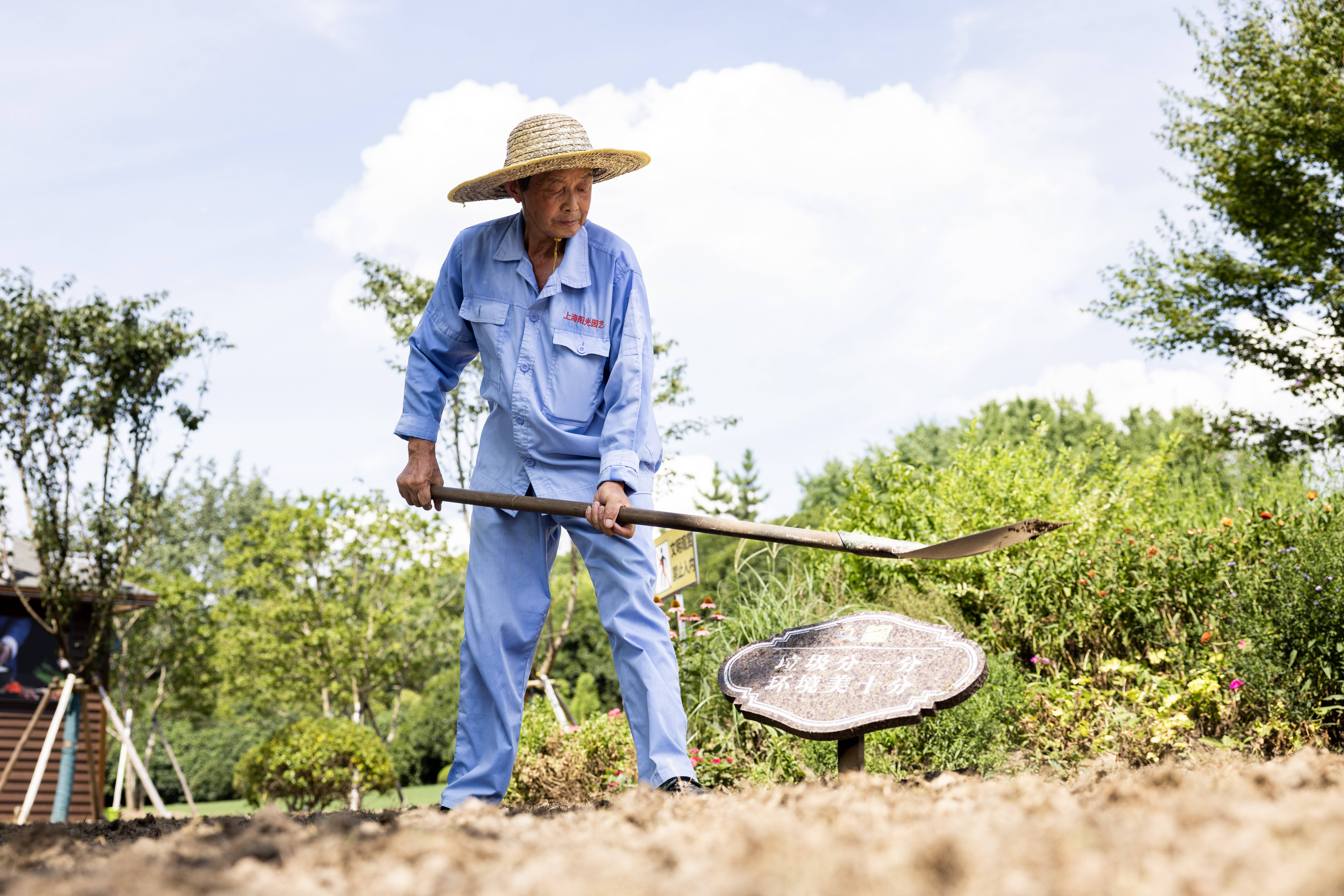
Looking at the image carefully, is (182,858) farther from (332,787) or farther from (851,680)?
(332,787)

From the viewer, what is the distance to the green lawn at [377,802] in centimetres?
1232

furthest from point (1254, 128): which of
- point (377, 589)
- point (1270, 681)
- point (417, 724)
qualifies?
point (417, 724)

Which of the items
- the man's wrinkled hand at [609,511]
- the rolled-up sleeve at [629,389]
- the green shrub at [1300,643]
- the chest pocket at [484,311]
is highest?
the chest pocket at [484,311]

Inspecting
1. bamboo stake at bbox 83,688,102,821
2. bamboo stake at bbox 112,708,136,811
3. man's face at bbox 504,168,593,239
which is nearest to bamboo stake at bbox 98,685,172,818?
bamboo stake at bbox 112,708,136,811

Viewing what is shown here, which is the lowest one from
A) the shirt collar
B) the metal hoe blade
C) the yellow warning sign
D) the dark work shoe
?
the dark work shoe

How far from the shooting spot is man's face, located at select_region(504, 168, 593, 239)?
9.55 ft

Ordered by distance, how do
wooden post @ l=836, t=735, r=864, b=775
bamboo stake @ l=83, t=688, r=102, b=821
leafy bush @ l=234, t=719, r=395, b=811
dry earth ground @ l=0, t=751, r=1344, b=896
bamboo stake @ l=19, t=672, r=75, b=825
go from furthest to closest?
1. leafy bush @ l=234, t=719, r=395, b=811
2. bamboo stake @ l=83, t=688, r=102, b=821
3. bamboo stake @ l=19, t=672, r=75, b=825
4. wooden post @ l=836, t=735, r=864, b=775
5. dry earth ground @ l=0, t=751, r=1344, b=896

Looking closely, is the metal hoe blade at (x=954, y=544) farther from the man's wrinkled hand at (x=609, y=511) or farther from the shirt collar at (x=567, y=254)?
the shirt collar at (x=567, y=254)

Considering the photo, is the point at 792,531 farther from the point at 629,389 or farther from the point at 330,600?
the point at 330,600

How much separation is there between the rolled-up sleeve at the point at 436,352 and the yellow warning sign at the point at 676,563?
2.19 m

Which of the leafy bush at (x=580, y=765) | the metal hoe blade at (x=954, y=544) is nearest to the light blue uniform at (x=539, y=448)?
the metal hoe blade at (x=954, y=544)

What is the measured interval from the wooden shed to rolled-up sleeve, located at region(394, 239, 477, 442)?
10238mm

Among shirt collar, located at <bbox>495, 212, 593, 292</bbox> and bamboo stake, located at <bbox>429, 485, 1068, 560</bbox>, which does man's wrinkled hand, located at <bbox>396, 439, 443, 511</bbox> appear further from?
shirt collar, located at <bbox>495, 212, 593, 292</bbox>

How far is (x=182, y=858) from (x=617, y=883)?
0.64 metres
